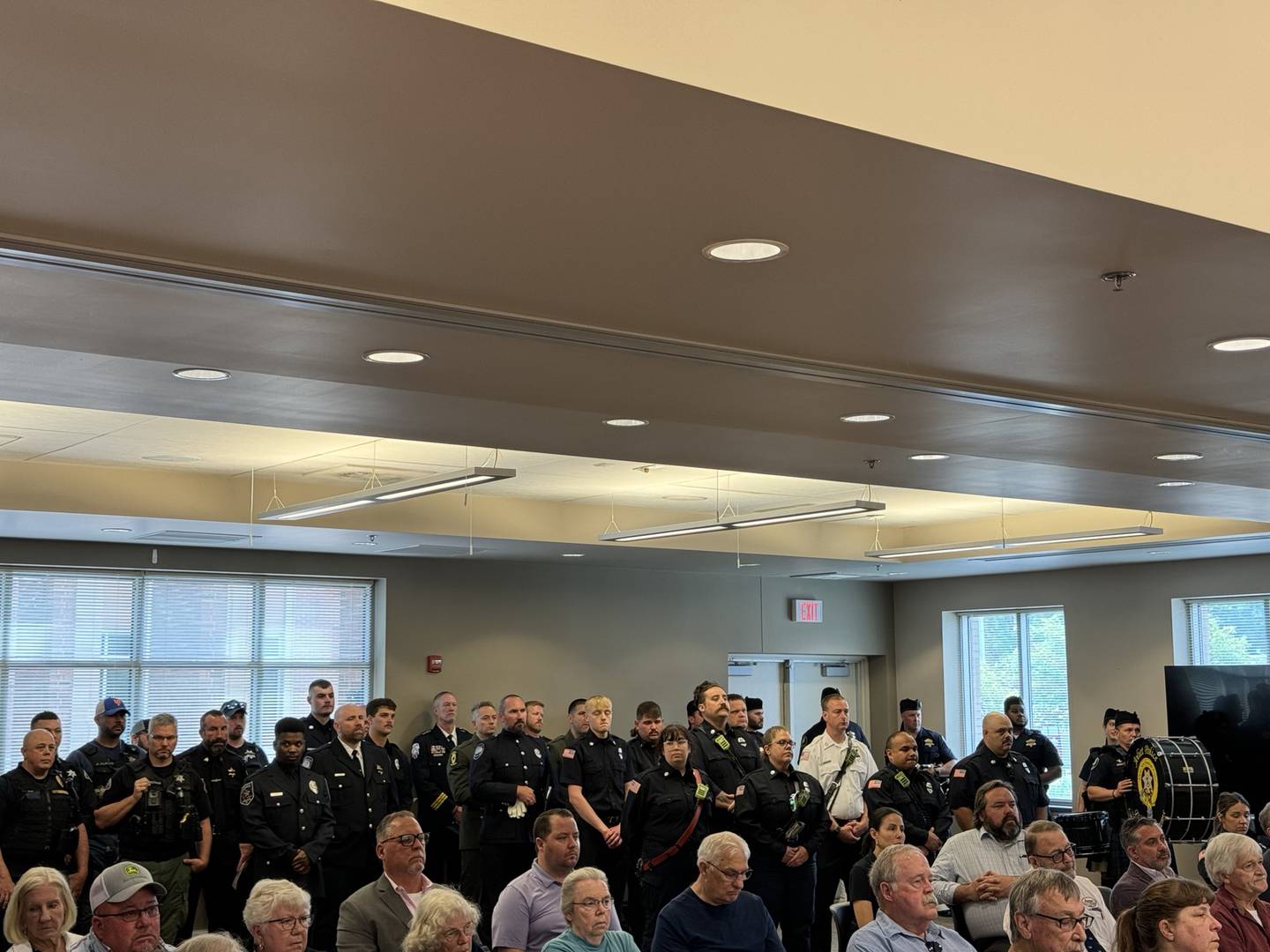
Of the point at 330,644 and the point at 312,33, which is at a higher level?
the point at 312,33

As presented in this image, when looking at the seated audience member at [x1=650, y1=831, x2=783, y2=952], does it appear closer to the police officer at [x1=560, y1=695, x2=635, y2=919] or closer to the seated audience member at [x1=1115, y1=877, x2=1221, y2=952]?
the seated audience member at [x1=1115, y1=877, x2=1221, y2=952]

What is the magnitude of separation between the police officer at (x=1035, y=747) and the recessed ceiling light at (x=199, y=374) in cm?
856

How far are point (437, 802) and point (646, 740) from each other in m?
2.16

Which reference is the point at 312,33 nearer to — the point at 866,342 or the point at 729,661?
the point at 866,342

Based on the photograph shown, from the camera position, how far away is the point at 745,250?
348 cm

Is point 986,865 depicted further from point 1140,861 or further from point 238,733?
point 238,733

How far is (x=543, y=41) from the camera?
230 cm

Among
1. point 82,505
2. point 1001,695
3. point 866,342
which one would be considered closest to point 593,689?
point 1001,695

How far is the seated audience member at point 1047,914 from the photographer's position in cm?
421

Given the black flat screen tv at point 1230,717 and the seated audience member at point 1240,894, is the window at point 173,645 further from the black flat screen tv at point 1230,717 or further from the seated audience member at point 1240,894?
the seated audience member at point 1240,894

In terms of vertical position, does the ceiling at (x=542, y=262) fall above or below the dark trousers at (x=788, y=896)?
above

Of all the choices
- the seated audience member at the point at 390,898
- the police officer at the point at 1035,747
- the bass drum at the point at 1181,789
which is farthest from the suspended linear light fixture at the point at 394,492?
the police officer at the point at 1035,747

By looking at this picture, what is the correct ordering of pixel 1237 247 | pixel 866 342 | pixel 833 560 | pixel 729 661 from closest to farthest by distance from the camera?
pixel 1237 247 < pixel 866 342 < pixel 833 560 < pixel 729 661

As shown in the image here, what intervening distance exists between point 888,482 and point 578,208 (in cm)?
499
